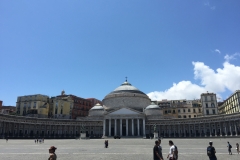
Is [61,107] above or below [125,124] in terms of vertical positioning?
above

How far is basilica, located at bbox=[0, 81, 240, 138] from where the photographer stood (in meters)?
71.8

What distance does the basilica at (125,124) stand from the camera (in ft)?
236

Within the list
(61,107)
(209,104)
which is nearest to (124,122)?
(61,107)

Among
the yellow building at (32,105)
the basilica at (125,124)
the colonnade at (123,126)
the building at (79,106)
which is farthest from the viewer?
the building at (79,106)

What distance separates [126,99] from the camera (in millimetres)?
95500

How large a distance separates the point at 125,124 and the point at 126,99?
1403 centimetres

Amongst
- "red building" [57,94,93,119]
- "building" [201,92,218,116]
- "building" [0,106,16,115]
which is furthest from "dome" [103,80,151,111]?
"building" [0,106,16,115]

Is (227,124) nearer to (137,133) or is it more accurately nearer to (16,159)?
(137,133)

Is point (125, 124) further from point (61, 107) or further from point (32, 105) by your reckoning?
point (32, 105)

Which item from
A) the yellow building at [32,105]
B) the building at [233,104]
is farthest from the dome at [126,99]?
the building at [233,104]

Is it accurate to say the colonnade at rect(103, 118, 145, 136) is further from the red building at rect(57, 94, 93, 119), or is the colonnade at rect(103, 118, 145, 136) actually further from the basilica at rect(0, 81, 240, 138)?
the red building at rect(57, 94, 93, 119)

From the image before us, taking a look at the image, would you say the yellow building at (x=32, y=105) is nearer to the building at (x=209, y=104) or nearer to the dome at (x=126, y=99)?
the dome at (x=126, y=99)

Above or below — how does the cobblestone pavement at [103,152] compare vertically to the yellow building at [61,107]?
below

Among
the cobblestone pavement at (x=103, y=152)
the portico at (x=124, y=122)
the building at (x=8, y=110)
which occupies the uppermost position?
the building at (x=8, y=110)
